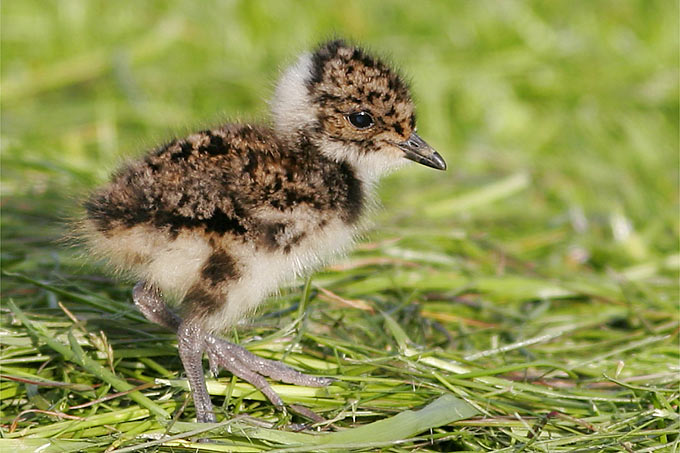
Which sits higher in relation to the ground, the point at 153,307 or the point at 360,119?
the point at 360,119

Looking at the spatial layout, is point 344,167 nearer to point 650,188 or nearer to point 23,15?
point 650,188

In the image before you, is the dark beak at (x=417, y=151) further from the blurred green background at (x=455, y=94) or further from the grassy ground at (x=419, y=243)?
the blurred green background at (x=455, y=94)

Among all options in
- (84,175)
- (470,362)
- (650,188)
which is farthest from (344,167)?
(650,188)

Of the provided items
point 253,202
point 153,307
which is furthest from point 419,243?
point 253,202

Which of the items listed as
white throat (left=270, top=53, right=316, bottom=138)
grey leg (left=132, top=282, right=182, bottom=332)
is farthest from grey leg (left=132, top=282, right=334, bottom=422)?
white throat (left=270, top=53, right=316, bottom=138)

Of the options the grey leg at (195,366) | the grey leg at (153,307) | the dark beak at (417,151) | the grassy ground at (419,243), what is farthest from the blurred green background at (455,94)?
the grey leg at (195,366)

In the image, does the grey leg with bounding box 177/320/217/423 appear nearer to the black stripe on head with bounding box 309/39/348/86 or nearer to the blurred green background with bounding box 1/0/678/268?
the black stripe on head with bounding box 309/39/348/86

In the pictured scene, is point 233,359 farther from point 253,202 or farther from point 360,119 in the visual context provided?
point 360,119
